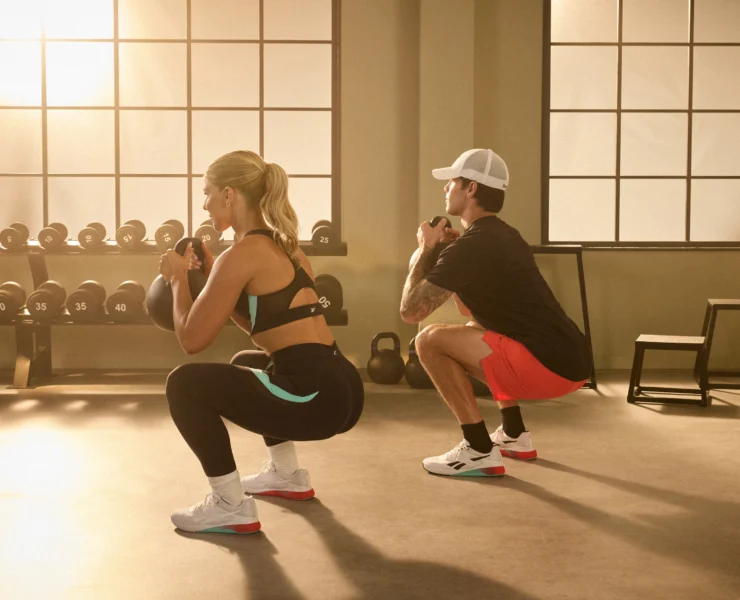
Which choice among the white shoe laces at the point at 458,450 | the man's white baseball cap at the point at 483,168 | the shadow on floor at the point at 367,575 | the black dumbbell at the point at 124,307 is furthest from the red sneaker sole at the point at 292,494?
the black dumbbell at the point at 124,307

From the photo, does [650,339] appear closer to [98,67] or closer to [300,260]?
[300,260]

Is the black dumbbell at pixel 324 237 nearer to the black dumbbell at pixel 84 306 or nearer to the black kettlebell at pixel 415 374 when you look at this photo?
the black kettlebell at pixel 415 374

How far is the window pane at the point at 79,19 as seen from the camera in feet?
20.6

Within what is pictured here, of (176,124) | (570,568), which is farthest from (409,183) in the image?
(570,568)

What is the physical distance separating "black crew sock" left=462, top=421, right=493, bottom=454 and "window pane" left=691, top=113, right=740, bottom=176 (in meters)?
3.84

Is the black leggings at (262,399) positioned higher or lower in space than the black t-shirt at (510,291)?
lower

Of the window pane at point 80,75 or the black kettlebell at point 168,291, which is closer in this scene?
the black kettlebell at point 168,291

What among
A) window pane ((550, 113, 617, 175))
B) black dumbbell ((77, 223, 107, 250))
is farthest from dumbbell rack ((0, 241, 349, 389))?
window pane ((550, 113, 617, 175))

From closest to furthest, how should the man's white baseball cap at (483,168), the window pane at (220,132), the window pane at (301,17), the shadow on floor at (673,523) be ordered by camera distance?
Answer: the shadow on floor at (673,523)
the man's white baseball cap at (483,168)
the window pane at (301,17)
the window pane at (220,132)

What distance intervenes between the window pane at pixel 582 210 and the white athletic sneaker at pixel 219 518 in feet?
13.7

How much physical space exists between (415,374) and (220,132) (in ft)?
7.53

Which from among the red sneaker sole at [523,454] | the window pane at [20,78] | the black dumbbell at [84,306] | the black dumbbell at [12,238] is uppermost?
the window pane at [20,78]

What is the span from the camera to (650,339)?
16.9 feet

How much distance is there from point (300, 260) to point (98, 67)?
13.9ft
